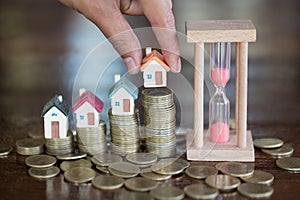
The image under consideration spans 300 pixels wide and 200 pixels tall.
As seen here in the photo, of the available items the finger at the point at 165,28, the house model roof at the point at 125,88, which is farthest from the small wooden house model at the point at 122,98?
the finger at the point at 165,28

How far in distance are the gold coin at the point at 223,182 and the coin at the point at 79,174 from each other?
224 mm

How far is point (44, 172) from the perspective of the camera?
1.35 meters

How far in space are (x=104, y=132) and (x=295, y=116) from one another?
47 centimetres

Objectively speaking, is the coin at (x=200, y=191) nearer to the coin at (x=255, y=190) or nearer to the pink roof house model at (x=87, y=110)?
the coin at (x=255, y=190)

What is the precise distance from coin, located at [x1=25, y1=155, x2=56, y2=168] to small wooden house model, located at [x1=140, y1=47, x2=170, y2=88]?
247 millimetres

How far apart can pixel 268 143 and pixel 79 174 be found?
0.42 meters

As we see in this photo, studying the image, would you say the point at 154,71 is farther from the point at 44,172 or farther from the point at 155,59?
the point at 44,172

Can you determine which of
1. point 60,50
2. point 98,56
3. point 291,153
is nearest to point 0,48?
point 60,50

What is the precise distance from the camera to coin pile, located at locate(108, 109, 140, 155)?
1.43m

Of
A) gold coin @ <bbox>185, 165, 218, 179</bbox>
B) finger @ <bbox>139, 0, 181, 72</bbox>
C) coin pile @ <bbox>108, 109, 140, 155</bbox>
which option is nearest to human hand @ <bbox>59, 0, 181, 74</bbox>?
finger @ <bbox>139, 0, 181, 72</bbox>

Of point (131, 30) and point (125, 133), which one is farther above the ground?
point (131, 30)

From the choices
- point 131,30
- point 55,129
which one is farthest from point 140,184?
point 131,30

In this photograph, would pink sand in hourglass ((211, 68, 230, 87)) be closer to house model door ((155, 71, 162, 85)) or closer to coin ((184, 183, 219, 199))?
house model door ((155, 71, 162, 85))

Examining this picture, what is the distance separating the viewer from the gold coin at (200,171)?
4.33ft
